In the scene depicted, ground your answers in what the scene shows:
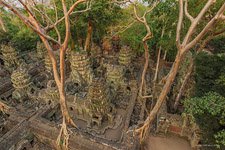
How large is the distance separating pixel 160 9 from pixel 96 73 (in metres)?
10.9

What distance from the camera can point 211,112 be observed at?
6629 millimetres

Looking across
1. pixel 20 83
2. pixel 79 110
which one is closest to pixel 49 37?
pixel 79 110

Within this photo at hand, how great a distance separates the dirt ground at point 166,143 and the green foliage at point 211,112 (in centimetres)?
322

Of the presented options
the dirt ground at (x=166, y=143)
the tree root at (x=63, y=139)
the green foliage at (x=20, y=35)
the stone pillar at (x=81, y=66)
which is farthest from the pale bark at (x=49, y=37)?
the green foliage at (x=20, y=35)

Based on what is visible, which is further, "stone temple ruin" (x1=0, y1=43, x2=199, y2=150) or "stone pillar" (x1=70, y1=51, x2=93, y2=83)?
"stone pillar" (x1=70, y1=51, x2=93, y2=83)

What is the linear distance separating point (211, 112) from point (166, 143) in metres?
5.79

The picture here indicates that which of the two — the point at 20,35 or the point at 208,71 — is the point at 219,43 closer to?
the point at 208,71

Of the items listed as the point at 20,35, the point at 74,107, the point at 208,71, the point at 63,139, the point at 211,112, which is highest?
the point at 20,35

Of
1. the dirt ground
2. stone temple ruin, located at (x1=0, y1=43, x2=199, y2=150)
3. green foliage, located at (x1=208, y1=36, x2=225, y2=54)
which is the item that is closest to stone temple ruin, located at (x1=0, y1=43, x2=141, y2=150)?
stone temple ruin, located at (x1=0, y1=43, x2=199, y2=150)

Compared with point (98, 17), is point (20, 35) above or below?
below

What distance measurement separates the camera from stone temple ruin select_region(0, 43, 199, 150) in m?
10.2

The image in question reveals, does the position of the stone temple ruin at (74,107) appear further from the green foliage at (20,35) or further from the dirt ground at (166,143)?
the green foliage at (20,35)

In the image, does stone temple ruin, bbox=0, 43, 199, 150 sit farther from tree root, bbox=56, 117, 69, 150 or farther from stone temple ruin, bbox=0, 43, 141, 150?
tree root, bbox=56, 117, 69, 150

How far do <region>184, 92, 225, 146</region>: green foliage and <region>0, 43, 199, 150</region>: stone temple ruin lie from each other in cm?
271
